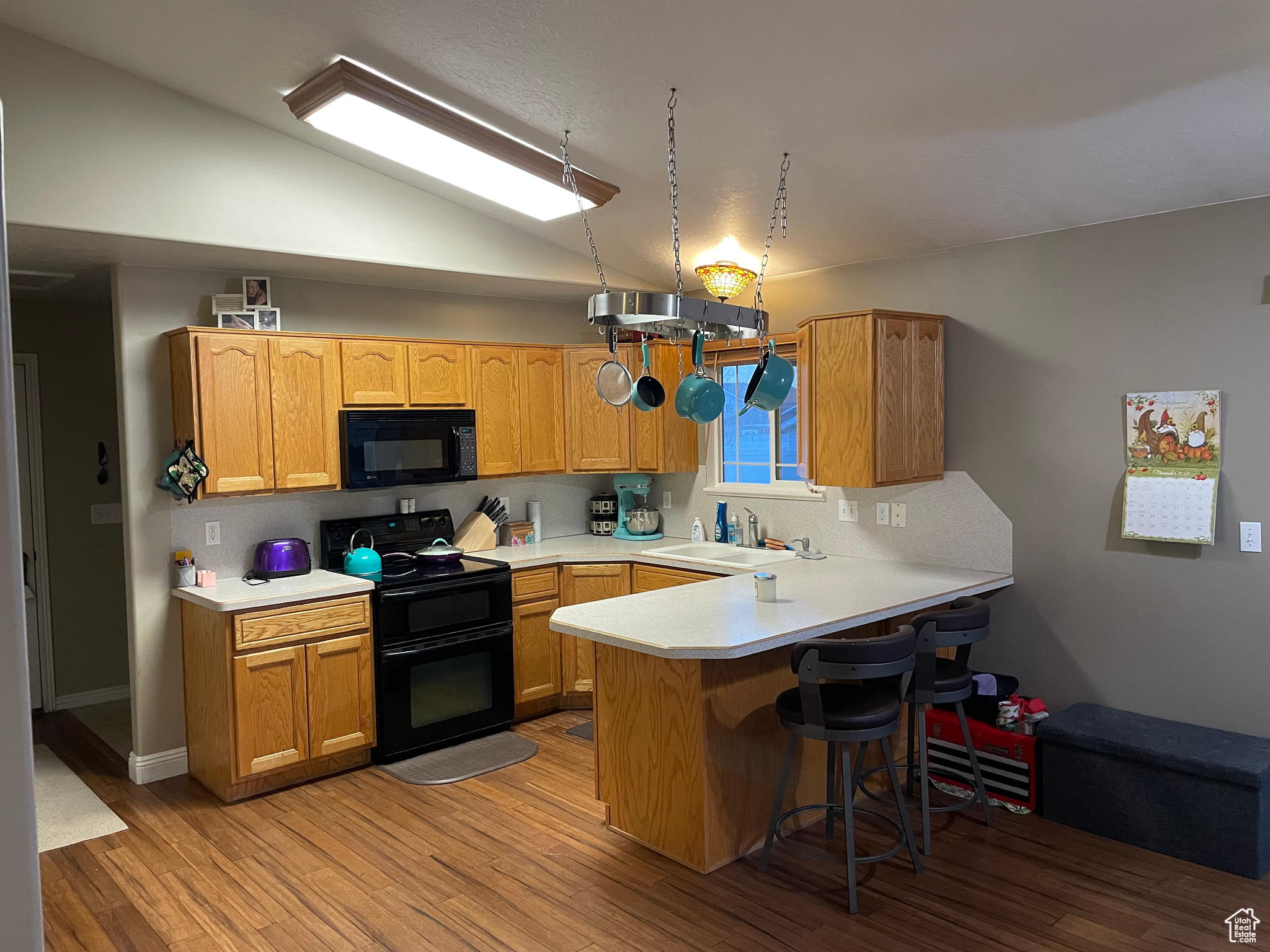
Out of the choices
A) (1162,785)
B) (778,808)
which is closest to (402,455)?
(778,808)

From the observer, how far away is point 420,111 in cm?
330

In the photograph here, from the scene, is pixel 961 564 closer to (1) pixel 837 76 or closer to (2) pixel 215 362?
(1) pixel 837 76

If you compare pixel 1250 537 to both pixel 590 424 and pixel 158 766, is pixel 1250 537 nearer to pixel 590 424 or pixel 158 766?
pixel 590 424

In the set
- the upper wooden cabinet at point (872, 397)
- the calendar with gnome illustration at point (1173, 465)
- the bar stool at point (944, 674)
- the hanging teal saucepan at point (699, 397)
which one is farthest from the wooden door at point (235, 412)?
the calendar with gnome illustration at point (1173, 465)

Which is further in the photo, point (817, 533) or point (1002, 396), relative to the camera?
point (817, 533)

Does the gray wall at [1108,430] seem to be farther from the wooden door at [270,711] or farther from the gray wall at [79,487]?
the gray wall at [79,487]

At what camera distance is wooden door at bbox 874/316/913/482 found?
3795 mm

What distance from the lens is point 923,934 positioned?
8.77ft

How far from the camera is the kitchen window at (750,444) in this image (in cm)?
483

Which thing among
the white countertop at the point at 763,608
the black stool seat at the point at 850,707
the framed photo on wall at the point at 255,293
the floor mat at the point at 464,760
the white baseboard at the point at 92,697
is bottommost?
the floor mat at the point at 464,760

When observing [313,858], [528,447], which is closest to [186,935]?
[313,858]

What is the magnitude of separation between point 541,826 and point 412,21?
2.85 metres

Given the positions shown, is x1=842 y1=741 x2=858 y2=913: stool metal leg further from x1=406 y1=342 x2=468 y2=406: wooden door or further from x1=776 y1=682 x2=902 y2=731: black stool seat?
x1=406 y1=342 x2=468 y2=406: wooden door

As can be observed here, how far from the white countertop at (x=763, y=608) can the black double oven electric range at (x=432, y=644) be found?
1.04 m
